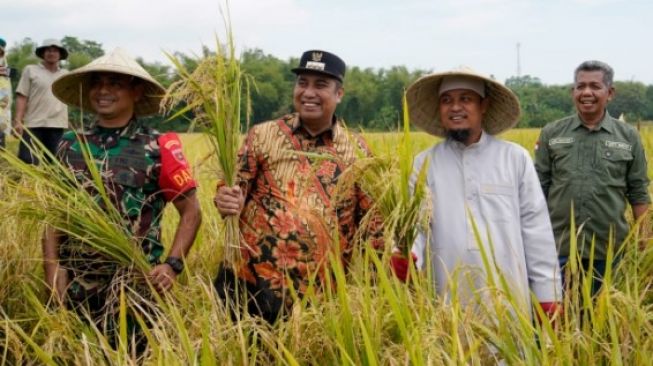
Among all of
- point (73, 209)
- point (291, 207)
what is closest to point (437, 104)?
point (291, 207)

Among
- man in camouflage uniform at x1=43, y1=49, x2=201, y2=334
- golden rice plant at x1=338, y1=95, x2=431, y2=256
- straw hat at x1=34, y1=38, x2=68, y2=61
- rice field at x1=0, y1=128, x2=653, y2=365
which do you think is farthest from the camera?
straw hat at x1=34, y1=38, x2=68, y2=61

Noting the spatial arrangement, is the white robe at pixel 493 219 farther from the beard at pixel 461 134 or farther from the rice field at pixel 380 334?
the rice field at pixel 380 334

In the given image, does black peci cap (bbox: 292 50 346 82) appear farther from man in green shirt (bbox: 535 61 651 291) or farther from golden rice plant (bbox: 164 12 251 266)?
man in green shirt (bbox: 535 61 651 291)

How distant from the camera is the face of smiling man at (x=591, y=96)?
344cm

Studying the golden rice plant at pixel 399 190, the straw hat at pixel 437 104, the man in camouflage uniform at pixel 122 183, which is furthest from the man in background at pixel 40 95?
the golden rice plant at pixel 399 190

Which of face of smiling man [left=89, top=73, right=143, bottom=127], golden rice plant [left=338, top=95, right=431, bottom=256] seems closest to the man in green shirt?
golden rice plant [left=338, top=95, right=431, bottom=256]

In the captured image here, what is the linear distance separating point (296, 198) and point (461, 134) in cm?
68

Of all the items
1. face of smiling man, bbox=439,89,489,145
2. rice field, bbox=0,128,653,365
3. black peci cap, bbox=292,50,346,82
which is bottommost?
rice field, bbox=0,128,653,365

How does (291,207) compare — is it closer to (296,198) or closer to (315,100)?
(296,198)

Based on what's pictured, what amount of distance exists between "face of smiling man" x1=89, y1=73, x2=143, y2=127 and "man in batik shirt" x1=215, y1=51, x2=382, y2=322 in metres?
0.48

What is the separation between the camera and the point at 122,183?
249cm

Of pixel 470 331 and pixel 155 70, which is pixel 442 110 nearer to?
pixel 470 331

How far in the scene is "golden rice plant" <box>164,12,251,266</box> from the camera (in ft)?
7.56

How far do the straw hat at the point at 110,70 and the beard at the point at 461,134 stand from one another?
1.11 m
